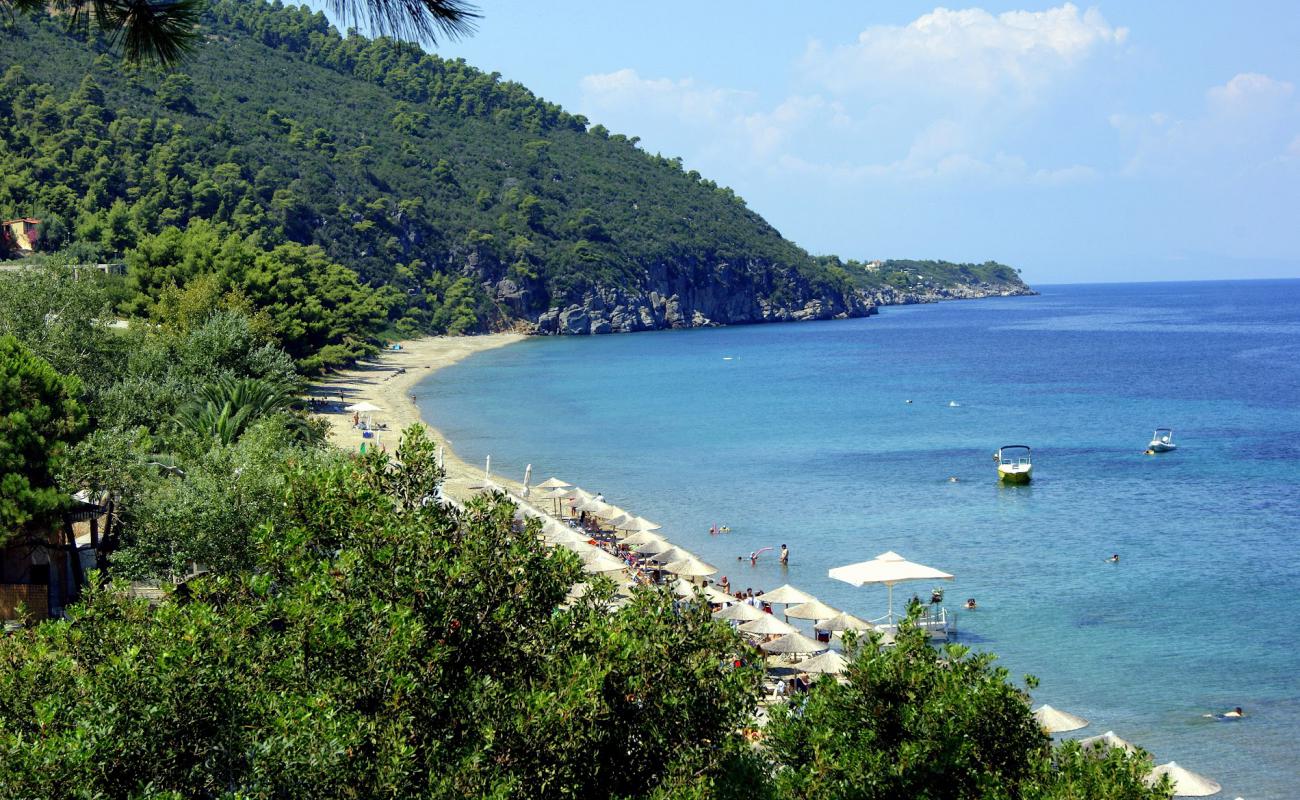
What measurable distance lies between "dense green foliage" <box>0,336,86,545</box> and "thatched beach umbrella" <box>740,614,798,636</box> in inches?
493

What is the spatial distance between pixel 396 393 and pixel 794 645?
167ft

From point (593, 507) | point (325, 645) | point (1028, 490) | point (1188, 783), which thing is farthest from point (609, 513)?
point (325, 645)

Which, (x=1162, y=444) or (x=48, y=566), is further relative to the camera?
(x=1162, y=444)

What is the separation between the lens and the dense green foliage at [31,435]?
18453 mm

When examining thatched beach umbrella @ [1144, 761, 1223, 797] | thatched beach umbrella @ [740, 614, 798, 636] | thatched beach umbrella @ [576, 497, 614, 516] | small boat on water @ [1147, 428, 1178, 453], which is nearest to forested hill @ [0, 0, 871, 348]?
thatched beach umbrella @ [576, 497, 614, 516]

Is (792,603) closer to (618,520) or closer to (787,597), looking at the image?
(787,597)

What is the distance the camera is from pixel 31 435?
19.2 meters

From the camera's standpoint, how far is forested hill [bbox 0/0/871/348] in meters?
84.7

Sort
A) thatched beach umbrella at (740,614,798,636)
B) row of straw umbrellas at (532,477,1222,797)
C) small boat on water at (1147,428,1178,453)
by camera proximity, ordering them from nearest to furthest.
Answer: row of straw umbrellas at (532,477,1222,797) < thatched beach umbrella at (740,614,798,636) < small boat on water at (1147,428,1178,453)

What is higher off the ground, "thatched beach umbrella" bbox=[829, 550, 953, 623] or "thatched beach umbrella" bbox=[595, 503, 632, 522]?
"thatched beach umbrella" bbox=[829, 550, 953, 623]

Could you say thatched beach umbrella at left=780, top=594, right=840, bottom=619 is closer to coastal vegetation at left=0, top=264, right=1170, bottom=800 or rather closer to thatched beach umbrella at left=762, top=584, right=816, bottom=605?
thatched beach umbrella at left=762, top=584, right=816, bottom=605

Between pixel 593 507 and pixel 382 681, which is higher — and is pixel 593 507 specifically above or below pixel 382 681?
below

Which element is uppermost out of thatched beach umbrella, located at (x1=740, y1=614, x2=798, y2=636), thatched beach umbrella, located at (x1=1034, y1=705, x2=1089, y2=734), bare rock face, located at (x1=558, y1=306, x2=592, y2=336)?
bare rock face, located at (x1=558, y1=306, x2=592, y2=336)

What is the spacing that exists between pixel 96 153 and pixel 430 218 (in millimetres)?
49609
